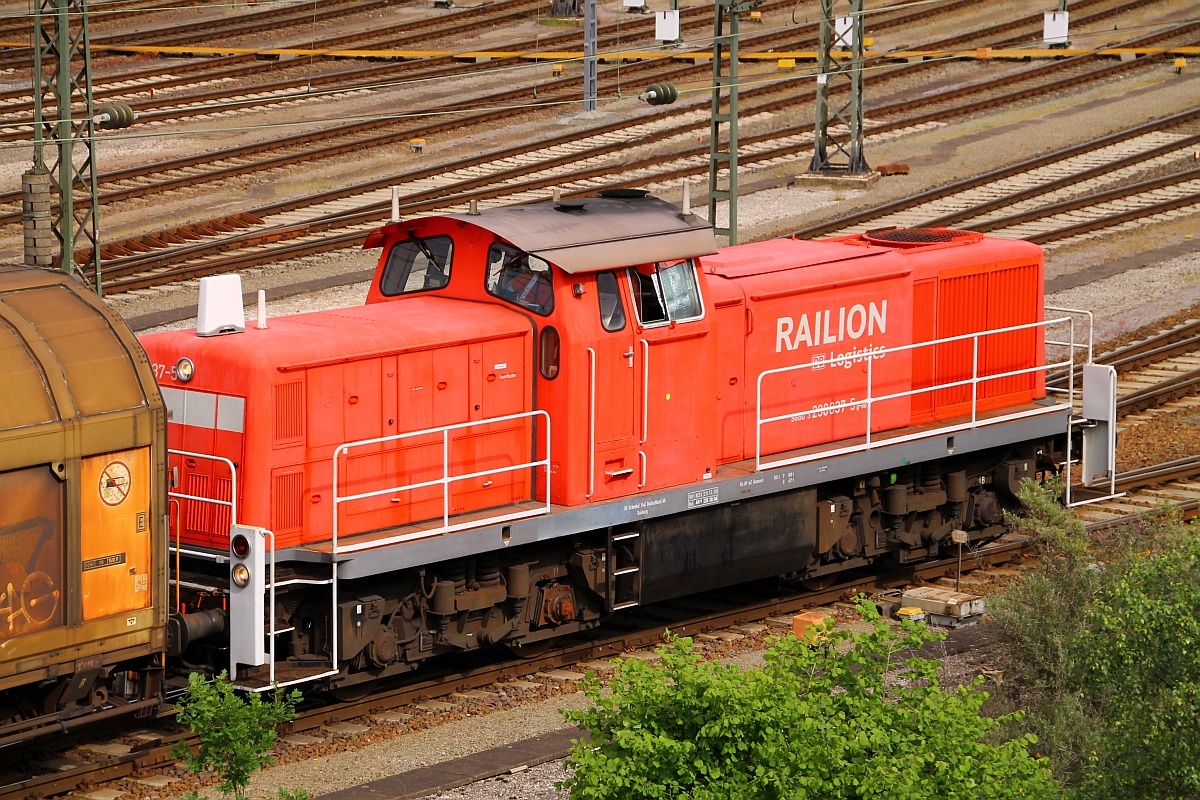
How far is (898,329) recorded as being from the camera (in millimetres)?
15523

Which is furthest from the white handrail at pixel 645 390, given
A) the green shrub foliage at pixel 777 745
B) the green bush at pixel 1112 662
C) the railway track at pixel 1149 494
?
the railway track at pixel 1149 494

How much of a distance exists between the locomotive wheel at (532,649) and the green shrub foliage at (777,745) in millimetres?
4677

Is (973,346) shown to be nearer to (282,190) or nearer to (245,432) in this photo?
(245,432)

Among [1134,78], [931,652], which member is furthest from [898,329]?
[1134,78]

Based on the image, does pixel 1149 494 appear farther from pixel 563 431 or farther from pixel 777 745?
pixel 777 745

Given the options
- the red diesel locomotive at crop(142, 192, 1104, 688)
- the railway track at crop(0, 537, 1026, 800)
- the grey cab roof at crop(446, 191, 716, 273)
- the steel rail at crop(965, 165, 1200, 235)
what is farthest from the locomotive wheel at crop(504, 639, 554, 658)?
the steel rail at crop(965, 165, 1200, 235)

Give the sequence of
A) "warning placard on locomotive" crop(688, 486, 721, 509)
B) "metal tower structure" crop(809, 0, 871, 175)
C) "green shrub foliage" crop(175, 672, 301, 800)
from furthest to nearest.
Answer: "metal tower structure" crop(809, 0, 871, 175) < "warning placard on locomotive" crop(688, 486, 721, 509) < "green shrub foliage" crop(175, 672, 301, 800)

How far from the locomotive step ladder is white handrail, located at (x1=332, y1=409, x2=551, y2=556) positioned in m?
0.84

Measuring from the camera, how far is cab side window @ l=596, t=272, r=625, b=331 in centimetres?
1300

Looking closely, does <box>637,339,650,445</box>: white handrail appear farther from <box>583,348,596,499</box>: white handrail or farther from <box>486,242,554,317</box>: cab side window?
<box>486,242,554,317</box>: cab side window

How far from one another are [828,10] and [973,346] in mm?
15798

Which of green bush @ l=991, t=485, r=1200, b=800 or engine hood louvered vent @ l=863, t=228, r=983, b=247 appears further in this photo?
engine hood louvered vent @ l=863, t=228, r=983, b=247

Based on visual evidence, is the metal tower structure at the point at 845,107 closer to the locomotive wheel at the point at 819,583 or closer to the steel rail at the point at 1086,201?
the steel rail at the point at 1086,201

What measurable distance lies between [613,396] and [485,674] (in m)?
2.25
